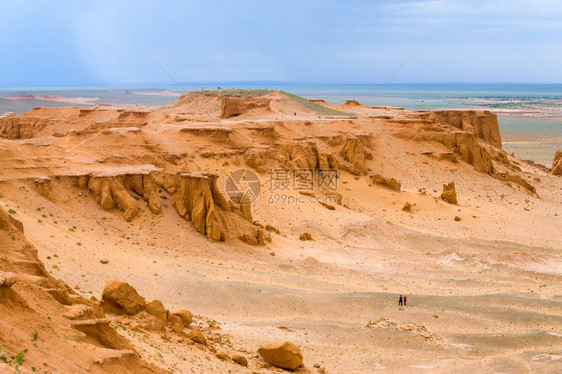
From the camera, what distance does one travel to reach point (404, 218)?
31.6 metres

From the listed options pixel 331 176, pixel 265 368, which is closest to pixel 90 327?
pixel 265 368

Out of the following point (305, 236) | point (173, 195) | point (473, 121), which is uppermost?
point (473, 121)

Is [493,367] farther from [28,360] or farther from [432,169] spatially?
[432,169]

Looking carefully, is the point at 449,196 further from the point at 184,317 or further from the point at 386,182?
the point at 184,317

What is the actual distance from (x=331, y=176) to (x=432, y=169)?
10518 mm

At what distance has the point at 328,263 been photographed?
76.4ft

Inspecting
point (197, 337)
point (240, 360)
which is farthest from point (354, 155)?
point (240, 360)

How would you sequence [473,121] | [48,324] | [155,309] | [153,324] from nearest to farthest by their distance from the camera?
[48,324] < [153,324] < [155,309] < [473,121]

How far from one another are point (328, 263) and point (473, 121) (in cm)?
3850

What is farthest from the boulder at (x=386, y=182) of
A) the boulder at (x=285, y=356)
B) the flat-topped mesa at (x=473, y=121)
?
the boulder at (x=285, y=356)

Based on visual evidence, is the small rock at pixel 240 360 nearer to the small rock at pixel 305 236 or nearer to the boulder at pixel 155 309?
the boulder at pixel 155 309

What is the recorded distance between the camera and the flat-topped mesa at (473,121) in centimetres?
5256

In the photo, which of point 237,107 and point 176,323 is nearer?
point 176,323

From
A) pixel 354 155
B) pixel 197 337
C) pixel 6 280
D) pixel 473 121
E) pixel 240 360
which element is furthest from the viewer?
pixel 473 121
